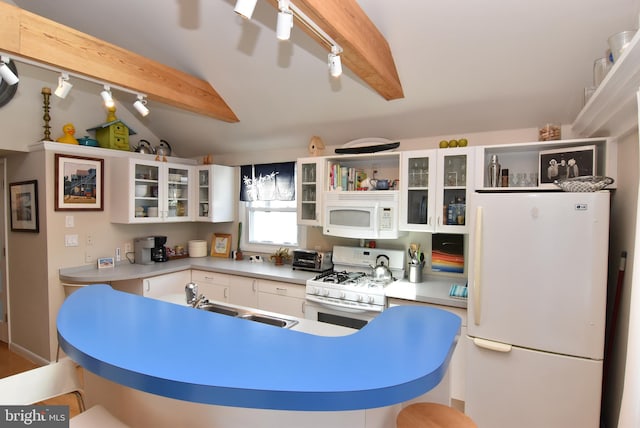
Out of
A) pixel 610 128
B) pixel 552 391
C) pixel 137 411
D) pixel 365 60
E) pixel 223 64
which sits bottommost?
pixel 552 391

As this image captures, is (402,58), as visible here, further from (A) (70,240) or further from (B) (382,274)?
(A) (70,240)

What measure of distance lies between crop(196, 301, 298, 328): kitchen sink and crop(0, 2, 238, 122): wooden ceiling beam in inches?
67.6

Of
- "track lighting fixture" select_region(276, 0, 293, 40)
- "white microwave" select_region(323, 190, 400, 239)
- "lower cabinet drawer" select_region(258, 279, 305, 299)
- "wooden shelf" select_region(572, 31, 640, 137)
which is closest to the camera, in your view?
"wooden shelf" select_region(572, 31, 640, 137)

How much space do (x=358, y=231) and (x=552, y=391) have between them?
1.71m

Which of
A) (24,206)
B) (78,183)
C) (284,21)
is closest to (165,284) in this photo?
(78,183)

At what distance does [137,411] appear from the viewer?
4.45 feet

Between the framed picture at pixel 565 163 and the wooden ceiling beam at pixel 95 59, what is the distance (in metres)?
2.84

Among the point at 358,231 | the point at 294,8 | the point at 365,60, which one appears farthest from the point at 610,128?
the point at 294,8

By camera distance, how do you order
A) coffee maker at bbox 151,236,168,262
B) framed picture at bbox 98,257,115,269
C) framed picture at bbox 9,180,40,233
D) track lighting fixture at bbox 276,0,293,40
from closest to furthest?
track lighting fixture at bbox 276,0,293,40 → framed picture at bbox 9,180,40,233 → framed picture at bbox 98,257,115,269 → coffee maker at bbox 151,236,168,262

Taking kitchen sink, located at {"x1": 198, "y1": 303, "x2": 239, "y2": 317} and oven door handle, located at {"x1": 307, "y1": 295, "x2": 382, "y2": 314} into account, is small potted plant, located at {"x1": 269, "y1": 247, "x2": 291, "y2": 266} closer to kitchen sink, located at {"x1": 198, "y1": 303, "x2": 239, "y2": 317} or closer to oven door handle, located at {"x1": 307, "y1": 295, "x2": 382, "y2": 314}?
oven door handle, located at {"x1": 307, "y1": 295, "x2": 382, "y2": 314}

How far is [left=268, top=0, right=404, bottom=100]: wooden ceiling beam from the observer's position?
5.14 feet

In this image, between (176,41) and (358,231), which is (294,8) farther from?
(358,231)
